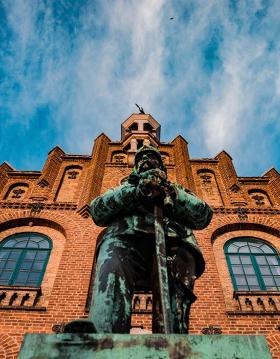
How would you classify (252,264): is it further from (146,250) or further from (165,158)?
(146,250)

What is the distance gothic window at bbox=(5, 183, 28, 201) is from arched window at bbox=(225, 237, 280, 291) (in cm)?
657

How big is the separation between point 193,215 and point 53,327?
206 inches

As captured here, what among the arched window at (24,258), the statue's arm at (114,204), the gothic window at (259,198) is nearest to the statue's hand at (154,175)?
the statue's arm at (114,204)

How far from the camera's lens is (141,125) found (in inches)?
737

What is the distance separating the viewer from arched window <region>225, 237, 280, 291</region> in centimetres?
885

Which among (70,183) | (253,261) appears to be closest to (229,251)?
(253,261)

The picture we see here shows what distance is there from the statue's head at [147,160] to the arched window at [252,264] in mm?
6348

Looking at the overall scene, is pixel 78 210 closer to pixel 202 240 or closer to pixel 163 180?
pixel 202 240

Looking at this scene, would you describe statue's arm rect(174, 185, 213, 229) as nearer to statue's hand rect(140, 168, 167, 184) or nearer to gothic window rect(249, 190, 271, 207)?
statue's hand rect(140, 168, 167, 184)

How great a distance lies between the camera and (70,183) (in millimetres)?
12914

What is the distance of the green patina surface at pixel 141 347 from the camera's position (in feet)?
5.39

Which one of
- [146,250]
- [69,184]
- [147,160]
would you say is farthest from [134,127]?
[146,250]

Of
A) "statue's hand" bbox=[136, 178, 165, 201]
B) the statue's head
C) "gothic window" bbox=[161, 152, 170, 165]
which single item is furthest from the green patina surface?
"gothic window" bbox=[161, 152, 170, 165]

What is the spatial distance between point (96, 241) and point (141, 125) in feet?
33.4
